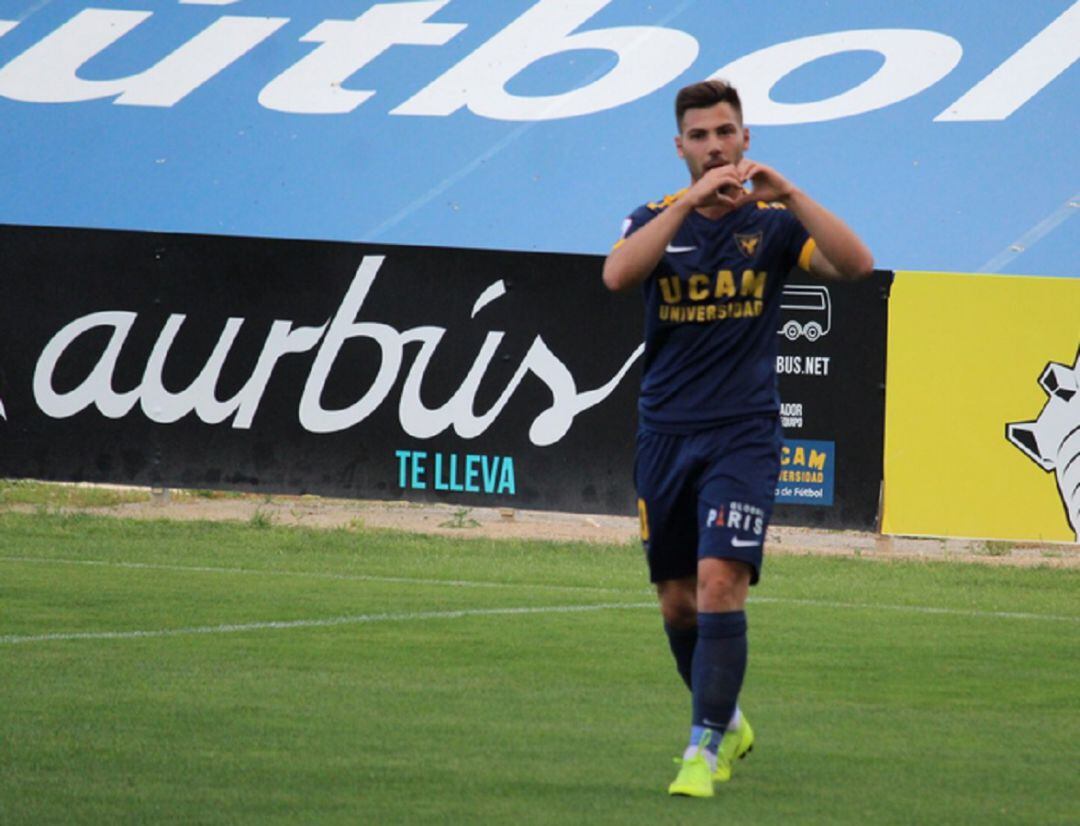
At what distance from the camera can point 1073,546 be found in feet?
52.0

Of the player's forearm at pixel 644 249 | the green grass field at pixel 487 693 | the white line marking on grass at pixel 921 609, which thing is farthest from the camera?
the white line marking on grass at pixel 921 609

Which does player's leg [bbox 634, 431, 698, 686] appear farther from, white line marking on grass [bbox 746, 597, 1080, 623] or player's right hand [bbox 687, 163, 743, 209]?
white line marking on grass [bbox 746, 597, 1080, 623]

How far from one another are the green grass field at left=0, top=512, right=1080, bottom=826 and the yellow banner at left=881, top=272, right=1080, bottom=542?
3.07 feet

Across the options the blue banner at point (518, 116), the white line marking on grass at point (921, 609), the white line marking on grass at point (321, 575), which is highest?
the white line marking on grass at point (321, 575)

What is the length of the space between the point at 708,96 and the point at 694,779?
2.01m

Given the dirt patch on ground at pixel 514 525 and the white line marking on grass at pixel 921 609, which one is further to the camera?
the dirt patch on ground at pixel 514 525

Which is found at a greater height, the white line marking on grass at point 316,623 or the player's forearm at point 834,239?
the player's forearm at point 834,239

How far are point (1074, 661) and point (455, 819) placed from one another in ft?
16.0

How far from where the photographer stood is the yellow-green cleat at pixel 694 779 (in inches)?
229

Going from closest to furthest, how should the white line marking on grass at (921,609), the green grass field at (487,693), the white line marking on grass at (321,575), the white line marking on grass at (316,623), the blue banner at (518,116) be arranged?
the green grass field at (487,693)
the white line marking on grass at (316,623)
the white line marking on grass at (921,609)
the white line marking on grass at (321,575)
the blue banner at (518,116)

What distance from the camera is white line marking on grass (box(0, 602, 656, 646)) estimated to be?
9.40 meters

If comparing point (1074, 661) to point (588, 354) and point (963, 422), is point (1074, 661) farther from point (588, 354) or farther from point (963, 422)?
point (588, 354)

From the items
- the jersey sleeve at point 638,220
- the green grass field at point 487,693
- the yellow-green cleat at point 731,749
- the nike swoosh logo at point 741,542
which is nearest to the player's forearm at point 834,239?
the jersey sleeve at point 638,220

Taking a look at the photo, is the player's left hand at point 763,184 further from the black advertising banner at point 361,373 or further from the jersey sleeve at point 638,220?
the black advertising banner at point 361,373
